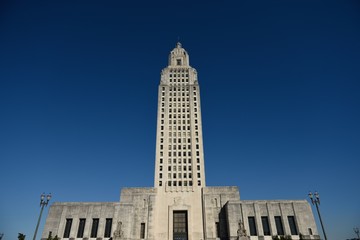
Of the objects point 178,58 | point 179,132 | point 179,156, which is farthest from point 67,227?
point 178,58

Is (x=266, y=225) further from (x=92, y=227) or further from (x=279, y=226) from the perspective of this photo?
(x=92, y=227)

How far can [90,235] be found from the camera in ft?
149

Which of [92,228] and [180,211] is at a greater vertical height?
[180,211]

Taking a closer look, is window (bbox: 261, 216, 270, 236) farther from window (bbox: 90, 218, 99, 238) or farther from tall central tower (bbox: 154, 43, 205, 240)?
window (bbox: 90, 218, 99, 238)

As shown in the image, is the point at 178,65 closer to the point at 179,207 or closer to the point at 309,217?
the point at 179,207

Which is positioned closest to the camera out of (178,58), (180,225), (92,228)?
(92,228)

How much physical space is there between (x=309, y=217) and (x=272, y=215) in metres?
7.09

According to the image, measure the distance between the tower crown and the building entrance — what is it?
42.2 metres

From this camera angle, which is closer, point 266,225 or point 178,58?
point 266,225

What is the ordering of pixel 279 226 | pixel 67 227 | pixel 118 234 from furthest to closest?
pixel 67 227 → pixel 279 226 → pixel 118 234

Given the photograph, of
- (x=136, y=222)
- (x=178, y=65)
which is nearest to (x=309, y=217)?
(x=136, y=222)

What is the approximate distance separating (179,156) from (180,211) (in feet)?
41.0

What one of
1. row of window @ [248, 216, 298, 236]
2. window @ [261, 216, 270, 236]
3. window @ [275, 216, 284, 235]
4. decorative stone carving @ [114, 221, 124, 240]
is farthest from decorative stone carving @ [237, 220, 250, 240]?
decorative stone carving @ [114, 221, 124, 240]

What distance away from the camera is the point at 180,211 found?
168 ft
